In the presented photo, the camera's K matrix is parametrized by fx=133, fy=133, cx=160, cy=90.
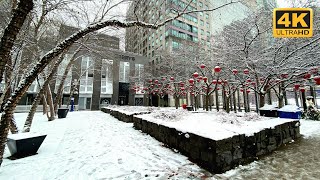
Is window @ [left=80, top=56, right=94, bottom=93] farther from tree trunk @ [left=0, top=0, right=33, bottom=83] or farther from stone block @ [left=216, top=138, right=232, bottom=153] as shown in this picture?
stone block @ [left=216, top=138, right=232, bottom=153]

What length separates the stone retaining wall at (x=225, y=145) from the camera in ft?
10.2

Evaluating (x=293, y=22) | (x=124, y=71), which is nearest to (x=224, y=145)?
(x=293, y=22)

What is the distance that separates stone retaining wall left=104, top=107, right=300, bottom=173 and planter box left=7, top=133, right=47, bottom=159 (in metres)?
4.07

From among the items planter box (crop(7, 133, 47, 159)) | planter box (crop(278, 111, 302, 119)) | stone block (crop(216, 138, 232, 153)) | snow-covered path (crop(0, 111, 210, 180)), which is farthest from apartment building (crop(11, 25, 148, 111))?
stone block (crop(216, 138, 232, 153))

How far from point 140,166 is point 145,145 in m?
1.59

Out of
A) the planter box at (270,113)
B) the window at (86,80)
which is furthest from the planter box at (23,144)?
the window at (86,80)

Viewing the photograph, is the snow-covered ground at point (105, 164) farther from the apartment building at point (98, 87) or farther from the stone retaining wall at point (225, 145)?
the apartment building at point (98, 87)

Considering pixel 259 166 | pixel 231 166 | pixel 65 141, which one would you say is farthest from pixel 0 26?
pixel 259 166

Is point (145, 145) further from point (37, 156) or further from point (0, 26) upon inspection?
point (0, 26)

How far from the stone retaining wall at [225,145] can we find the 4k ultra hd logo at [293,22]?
464 cm

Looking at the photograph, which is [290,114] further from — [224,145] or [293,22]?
[224,145]

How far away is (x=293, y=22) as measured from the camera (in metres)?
6.54

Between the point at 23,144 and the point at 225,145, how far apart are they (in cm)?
A: 556

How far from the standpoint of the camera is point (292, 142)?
515 cm
